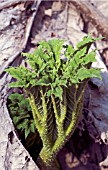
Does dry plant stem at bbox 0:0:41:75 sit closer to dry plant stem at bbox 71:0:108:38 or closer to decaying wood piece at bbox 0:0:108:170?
decaying wood piece at bbox 0:0:108:170

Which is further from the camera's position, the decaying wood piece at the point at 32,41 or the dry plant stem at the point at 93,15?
the dry plant stem at the point at 93,15

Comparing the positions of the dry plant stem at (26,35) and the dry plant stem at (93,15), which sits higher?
the dry plant stem at (26,35)

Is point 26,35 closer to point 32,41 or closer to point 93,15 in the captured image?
point 32,41

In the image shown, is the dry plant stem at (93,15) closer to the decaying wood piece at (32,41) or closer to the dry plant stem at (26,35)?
the decaying wood piece at (32,41)

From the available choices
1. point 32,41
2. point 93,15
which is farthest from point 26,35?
point 93,15

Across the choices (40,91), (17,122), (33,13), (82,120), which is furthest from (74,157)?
(33,13)

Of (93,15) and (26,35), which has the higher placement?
(26,35)

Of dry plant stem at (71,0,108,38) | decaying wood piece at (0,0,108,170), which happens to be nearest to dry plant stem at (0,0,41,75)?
decaying wood piece at (0,0,108,170)

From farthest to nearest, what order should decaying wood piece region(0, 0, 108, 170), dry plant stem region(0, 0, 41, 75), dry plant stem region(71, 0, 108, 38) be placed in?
1. dry plant stem region(71, 0, 108, 38)
2. dry plant stem region(0, 0, 41, 75)
3. decaying wood piece region(0, 0, 108, 170)

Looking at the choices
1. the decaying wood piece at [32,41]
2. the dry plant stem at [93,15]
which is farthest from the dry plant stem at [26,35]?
the dry plant stem at [93,15]
